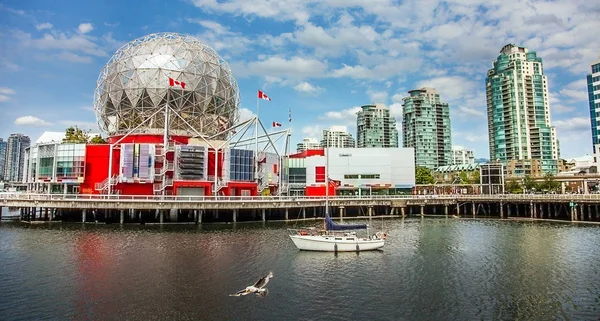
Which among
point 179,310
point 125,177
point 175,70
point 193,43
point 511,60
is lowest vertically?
point 179,310

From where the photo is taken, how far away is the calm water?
76.8 ft

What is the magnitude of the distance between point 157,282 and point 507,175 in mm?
159938

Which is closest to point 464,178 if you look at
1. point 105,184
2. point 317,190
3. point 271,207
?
point 317,190

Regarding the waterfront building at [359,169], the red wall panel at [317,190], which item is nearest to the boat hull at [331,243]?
the red wall panel at [317,190]

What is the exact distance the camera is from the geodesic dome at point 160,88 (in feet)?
257

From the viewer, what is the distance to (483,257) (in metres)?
38.7

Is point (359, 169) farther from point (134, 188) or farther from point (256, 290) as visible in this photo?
point (256, 290)

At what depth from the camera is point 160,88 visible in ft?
256

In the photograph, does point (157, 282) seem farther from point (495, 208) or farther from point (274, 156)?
point (495, 208)

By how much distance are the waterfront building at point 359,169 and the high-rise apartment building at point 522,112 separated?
3155 inches

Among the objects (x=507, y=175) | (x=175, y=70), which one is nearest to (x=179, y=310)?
(x=175, y=70)

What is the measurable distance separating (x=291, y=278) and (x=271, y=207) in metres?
37.8

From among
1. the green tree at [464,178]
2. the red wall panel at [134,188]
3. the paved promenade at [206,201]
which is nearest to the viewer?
the paved promenade at [206,201]

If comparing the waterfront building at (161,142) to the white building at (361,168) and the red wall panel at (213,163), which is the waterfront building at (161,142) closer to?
the red wall panel at (213,163)
